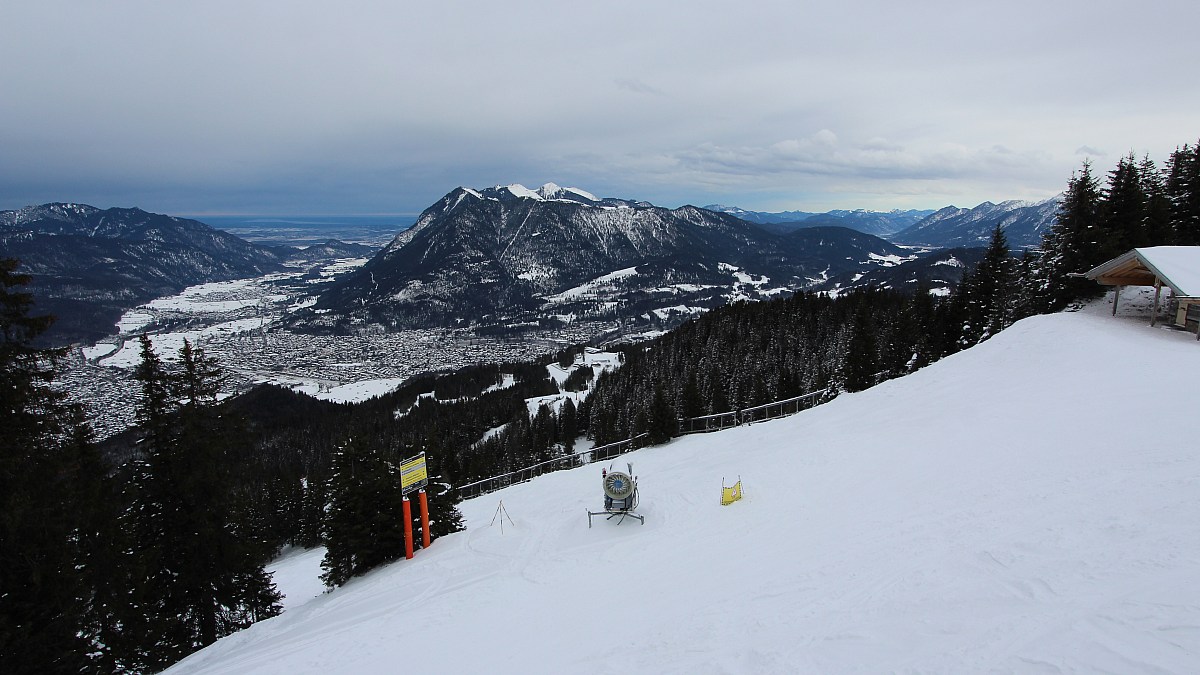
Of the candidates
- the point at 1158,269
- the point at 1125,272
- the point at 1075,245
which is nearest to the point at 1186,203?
the point at 1075,245

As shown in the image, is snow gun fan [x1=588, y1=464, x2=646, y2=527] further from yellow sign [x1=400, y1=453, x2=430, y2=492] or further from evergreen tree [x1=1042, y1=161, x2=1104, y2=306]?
evergreen tree [x1=1042, y1=161, x2=1104, y2=306]

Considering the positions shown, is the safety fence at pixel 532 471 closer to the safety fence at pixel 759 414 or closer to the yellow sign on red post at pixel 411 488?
the safety fence at pixel 759 414

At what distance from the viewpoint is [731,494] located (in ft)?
48.2

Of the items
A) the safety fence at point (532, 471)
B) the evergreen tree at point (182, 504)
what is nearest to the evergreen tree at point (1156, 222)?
the safety fence at point (532, 471)

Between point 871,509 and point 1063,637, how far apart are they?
573 centimetres

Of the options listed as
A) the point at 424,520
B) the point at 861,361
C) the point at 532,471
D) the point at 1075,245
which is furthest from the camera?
the point at 861,361

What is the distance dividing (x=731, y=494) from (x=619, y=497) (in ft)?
10.4

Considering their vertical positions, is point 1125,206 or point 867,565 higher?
point 1125,206

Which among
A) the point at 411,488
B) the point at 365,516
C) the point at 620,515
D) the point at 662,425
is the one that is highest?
the point at 411,488

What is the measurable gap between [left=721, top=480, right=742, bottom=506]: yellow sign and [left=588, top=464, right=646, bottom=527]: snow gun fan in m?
2.30

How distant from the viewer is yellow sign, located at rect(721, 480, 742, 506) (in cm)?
1443

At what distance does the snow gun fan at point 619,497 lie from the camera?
47.5ft

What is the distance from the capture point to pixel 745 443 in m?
21.3

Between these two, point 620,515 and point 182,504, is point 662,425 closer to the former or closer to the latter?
point 620,515
